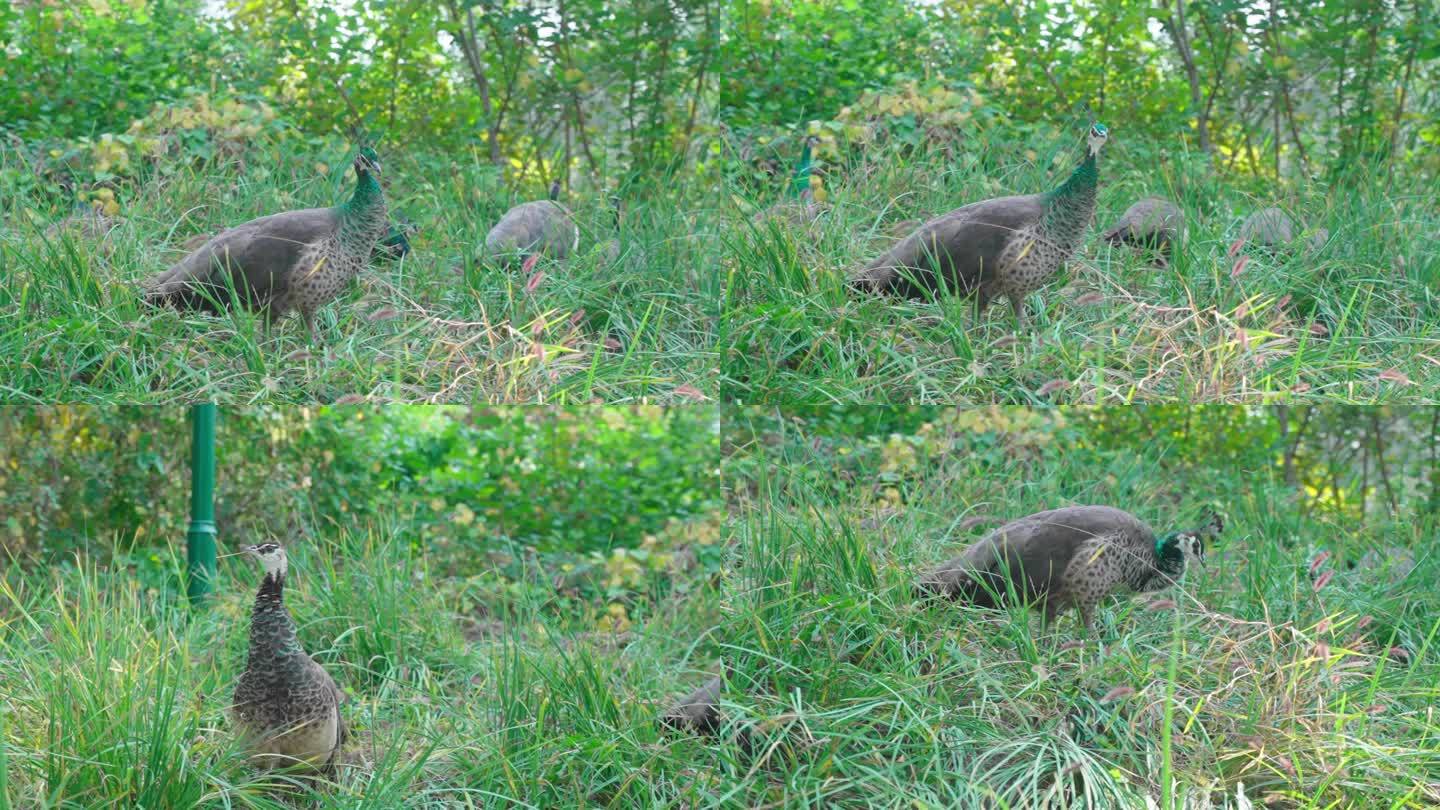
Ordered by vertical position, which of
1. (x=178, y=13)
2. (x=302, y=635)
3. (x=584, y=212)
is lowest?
(x=302, y=635)

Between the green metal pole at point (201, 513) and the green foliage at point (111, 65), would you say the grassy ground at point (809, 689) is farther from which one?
the green foliage at point (111, 65)

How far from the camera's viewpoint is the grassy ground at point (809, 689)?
12.2 feet

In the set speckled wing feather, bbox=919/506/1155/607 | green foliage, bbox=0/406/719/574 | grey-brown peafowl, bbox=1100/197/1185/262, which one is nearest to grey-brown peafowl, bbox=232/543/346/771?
green foliage, bbox=0/406/719/574

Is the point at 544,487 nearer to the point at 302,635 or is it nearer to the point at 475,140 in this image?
the point at 302,635

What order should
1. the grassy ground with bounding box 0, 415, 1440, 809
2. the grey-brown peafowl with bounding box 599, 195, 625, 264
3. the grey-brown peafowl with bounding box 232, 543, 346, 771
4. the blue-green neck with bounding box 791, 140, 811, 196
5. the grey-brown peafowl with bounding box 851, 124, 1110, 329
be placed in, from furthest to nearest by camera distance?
the blue-green neck with bounding box 791, 140, 811, 196, the grey-brown peafowl with bounding box 599, 195, 625, 264, the grey-brown peafowl with bounding box 851, 124, 1110, 329, the grey-brown peafowl with bounding box 232, 543, 346, 771, the grassy ground with bounding box 0, 415, 1440, 809

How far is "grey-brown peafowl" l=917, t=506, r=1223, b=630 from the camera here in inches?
164

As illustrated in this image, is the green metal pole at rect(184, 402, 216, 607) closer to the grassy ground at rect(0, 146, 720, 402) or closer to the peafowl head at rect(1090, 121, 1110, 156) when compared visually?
the grassy ground at rect(0, 146, 720, 402)

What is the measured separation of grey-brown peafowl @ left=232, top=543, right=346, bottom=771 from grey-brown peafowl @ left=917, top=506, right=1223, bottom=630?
184cm

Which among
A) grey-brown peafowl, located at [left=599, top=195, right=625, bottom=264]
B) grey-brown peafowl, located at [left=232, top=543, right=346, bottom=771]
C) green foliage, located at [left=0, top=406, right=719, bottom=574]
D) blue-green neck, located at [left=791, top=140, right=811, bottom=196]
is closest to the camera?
grey-brown peafowl, located at [left=232, top=543, right=346, bottom=771]

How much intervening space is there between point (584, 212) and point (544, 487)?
2.11 meters

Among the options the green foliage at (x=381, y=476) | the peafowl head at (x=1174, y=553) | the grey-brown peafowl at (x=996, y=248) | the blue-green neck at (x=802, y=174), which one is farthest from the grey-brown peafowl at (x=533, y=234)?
the peafowl head at (x=1174, y=553)

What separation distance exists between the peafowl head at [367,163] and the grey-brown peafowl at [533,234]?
0.39 m

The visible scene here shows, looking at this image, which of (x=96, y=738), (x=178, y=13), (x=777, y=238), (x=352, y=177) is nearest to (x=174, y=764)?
(x=96, y=738)

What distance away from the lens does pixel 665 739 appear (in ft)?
13.3
